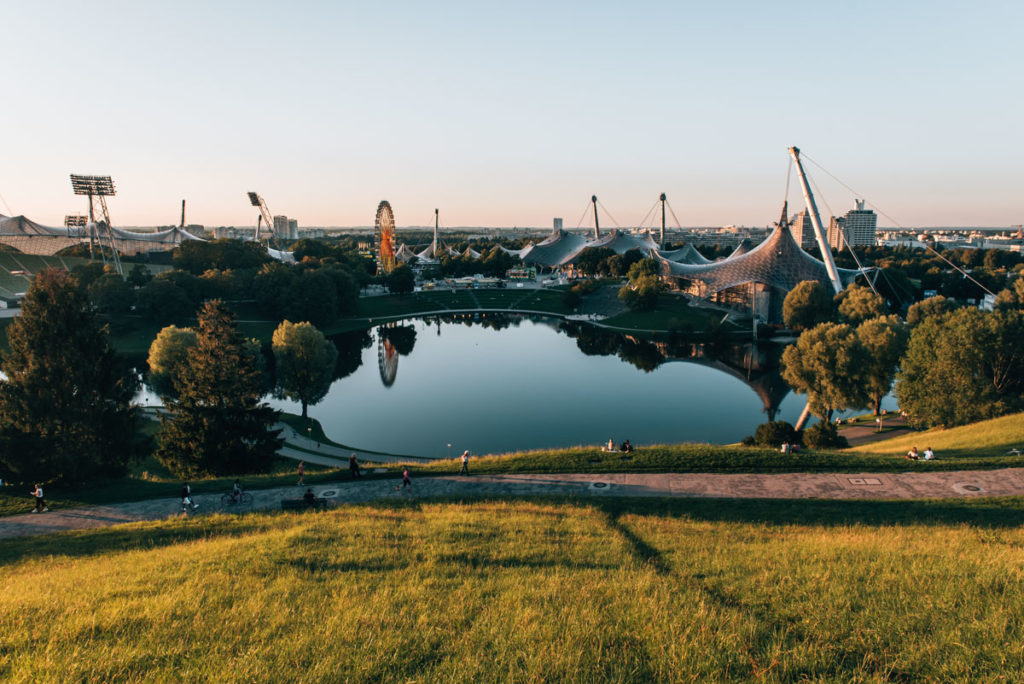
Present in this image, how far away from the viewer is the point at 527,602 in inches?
317

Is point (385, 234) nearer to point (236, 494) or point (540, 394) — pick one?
point (540, 394)

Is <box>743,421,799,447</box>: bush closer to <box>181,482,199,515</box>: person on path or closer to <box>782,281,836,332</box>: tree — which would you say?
<box>181,482,199,515</box>: person on path

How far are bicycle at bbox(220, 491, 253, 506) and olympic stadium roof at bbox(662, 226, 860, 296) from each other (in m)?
73.1

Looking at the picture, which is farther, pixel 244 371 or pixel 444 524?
pixel 244 371

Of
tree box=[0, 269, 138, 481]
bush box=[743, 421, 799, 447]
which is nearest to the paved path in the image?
tree box=[0, 269, 138, 481]

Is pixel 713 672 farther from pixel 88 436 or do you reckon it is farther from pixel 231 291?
pixel 231 291

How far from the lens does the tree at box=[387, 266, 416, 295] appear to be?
9631 centimetres

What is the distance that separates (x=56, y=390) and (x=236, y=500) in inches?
291

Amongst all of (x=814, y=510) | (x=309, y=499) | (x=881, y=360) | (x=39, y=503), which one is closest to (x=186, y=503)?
(x=309, y=499)

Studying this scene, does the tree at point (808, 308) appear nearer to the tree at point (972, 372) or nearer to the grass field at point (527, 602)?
the tree at point (972, 372)

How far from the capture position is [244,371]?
2469 centimetres

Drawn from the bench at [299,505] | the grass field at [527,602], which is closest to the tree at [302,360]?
the bench at [299,505]

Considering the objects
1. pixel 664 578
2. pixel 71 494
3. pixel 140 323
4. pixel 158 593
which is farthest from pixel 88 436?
pixel 140 323

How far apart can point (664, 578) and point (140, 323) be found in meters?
72.9
